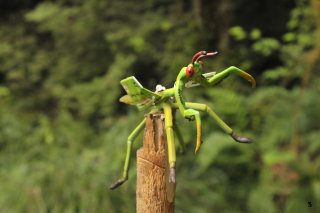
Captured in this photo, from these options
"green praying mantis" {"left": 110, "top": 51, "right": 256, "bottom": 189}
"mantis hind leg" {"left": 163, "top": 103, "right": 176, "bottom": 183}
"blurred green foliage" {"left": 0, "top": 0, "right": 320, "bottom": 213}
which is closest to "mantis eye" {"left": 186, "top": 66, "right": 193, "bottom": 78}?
"green praying mantis" {"left": 110, "top": 51, "right": 256, "bottom": 189}

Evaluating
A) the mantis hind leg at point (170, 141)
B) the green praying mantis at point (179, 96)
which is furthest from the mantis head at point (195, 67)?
the mantis hind leg at point (170, 141)

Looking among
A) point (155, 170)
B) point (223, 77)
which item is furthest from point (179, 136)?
point (223, 77)

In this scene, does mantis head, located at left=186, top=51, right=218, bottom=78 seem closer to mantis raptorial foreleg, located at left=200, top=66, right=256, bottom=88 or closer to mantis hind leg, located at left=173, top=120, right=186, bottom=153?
mantis raptorial foreleg, located at left=200, top=66, right=256, bottom=88

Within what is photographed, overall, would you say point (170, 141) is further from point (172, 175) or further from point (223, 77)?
point (223, 77)

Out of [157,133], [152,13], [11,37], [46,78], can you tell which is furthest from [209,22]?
[157,133]

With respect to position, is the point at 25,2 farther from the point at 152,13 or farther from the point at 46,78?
the point at 152,13

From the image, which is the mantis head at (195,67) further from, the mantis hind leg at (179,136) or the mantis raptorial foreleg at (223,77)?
the mantis hind leg at (179,136)

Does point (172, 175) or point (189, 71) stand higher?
point (189, 71)
